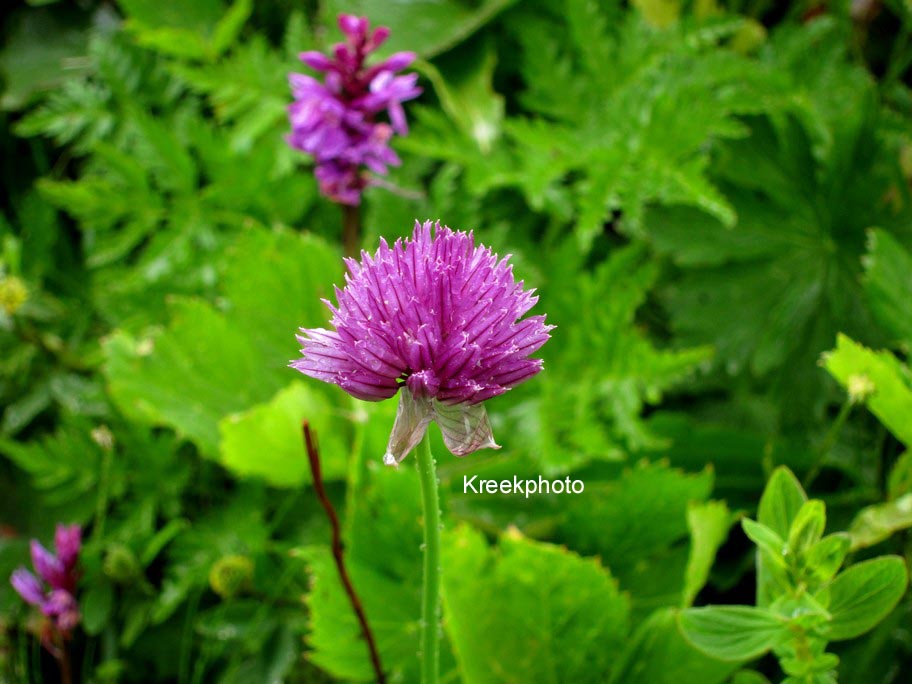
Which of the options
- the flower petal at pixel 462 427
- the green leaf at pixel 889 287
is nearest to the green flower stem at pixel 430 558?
the flower petal at pixel 462 427

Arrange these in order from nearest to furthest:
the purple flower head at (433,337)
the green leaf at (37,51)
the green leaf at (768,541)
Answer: the purple flower head at (433,337) → the green leaf at (768,541) → the green leaf at (37,51)

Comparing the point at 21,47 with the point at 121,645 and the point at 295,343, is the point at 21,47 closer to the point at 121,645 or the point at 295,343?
the point at 295,343

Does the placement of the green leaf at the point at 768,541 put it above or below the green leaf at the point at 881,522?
below

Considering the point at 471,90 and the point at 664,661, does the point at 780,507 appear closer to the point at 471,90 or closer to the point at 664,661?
the point at 664,661

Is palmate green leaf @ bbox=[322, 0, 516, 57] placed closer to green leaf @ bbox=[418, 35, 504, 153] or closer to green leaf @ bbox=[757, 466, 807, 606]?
green leaf @ bbox=[418, 35, 504, 153]

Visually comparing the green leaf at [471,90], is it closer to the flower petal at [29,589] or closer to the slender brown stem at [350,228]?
the slender brown stem at [350,228]
